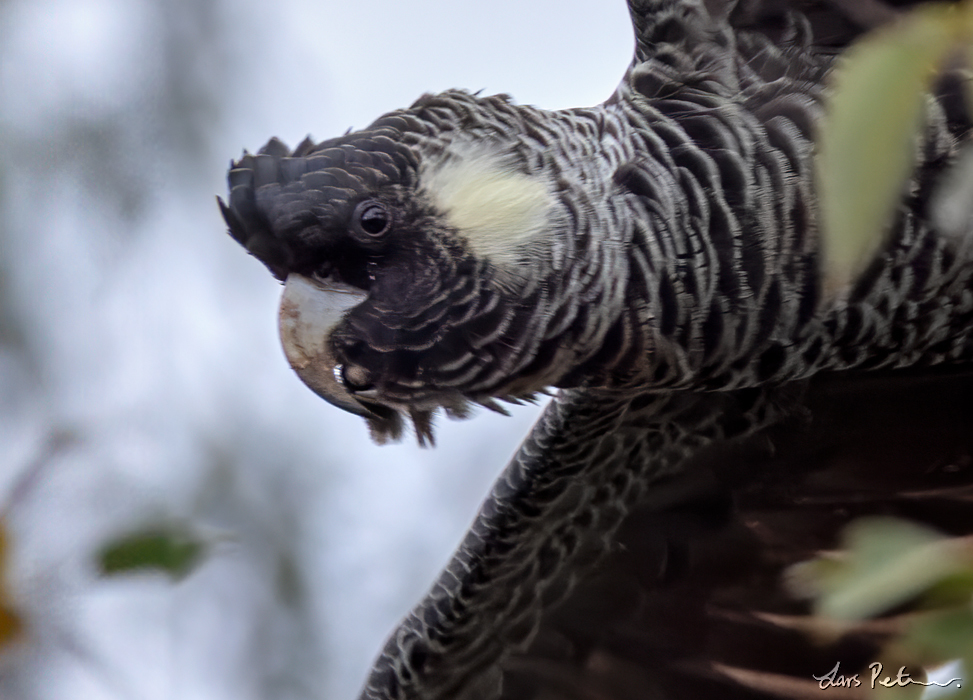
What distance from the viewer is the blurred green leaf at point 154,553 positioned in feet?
3.11

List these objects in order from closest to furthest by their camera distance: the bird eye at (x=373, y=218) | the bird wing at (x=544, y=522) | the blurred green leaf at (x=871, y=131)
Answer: the blurred green leaf at (x=871, y=131)
the bird eye at (x=373, y=218)
the bird wing at (x=544, y=522)

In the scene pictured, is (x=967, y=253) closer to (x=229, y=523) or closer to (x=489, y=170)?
(x=489, y=170)

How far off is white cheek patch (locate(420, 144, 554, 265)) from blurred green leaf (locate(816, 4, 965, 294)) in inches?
47.3

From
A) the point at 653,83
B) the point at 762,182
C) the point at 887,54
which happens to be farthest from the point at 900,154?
the point at 653,83

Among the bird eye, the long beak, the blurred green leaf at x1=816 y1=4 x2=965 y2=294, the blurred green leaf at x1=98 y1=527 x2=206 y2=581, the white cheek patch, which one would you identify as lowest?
the blurred green leaf at x1=98 y1=527 x2=206 y2=581

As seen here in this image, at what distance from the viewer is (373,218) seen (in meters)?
1.71

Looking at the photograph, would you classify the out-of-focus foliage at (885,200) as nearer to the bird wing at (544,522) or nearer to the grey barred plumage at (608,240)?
the grey barred plumage at (608,240)

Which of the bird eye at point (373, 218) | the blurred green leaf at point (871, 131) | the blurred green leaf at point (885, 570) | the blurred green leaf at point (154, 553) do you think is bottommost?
the blurred green leaf at point (154, 553)

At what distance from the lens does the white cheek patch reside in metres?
1.73

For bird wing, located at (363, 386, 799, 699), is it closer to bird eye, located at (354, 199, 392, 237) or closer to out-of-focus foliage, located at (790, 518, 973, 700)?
bird eye, located at (354, 199, 392, 237)

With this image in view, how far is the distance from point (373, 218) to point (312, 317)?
8.8 inches

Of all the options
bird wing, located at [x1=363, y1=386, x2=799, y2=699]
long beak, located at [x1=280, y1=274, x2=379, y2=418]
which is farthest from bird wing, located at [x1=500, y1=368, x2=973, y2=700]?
long beak, located at [x1=280, y1=274, x2=379, y2=418]

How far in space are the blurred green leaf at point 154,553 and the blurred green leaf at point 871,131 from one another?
727 millimetres

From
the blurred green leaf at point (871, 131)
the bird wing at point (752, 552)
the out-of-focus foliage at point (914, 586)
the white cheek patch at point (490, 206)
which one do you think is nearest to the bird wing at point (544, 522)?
the bird wing at point (752, 552)
